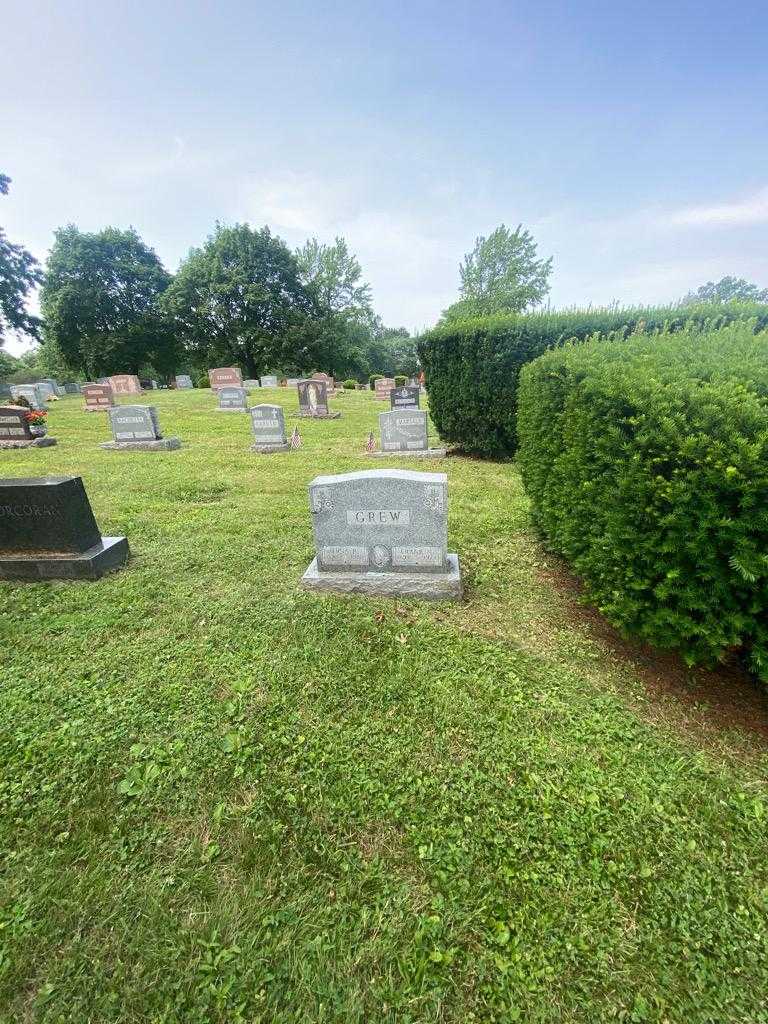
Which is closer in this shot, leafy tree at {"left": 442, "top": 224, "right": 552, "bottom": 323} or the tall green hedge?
the tall green hedge

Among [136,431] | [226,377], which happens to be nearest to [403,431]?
[136,431]

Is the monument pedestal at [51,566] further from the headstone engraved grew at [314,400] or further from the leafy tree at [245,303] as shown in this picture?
the leafy tree at [245,303]

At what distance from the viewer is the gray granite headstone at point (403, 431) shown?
945cm

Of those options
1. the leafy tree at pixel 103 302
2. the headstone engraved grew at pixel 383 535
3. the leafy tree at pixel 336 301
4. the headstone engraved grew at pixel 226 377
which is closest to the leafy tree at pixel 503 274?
the leafy tree at pixel 336 301

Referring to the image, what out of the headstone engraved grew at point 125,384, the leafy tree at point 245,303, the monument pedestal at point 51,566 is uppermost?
the leafy tree at point 245,303

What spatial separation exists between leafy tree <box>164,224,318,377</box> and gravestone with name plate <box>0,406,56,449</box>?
2693 centimetres

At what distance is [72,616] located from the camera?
3.36 m

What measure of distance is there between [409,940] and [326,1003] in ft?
1.09

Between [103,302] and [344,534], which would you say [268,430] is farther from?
[103,302]

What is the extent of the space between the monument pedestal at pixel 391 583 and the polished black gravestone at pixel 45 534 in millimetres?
2207

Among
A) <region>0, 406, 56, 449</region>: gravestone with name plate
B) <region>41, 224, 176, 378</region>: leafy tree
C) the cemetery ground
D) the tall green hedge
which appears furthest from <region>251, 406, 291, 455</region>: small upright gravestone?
<region>41, 224, 176, 378</region>: leafy tree

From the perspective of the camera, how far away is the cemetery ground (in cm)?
144

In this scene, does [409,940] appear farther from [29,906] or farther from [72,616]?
[72,616]

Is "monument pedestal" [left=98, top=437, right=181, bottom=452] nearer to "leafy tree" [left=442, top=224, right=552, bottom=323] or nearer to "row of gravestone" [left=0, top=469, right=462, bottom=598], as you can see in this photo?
"row of gravestone" [left=0, top=469, right=462, bottom=598]
